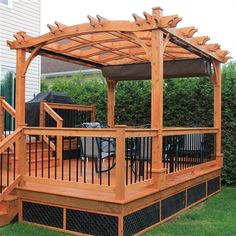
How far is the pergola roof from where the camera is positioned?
596 cm

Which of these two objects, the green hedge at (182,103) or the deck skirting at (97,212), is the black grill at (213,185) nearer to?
the green hedge at (182,103)

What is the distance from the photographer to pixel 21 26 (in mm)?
11742

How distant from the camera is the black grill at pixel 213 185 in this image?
28.0 feet

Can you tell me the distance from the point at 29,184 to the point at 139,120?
4.85 metres

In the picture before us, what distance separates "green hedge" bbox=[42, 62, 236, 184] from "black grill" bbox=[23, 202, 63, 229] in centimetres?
502

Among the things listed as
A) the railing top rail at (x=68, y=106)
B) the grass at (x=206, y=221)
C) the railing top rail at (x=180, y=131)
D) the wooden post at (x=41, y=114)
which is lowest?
the grass at (x=206, y=221)

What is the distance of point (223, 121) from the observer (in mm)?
9609

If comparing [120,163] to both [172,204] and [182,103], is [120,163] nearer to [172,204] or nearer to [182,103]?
[172,204]

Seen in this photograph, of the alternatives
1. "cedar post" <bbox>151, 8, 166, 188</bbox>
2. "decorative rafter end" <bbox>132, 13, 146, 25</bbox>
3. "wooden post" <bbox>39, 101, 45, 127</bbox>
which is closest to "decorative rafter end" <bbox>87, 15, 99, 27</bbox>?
"decorative rafter end" <bbox>132, 13, 146, 25</bbox>

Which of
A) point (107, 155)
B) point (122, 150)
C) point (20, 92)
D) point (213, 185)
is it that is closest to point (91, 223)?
point (122, 150)

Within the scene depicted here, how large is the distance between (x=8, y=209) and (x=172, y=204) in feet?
8.86

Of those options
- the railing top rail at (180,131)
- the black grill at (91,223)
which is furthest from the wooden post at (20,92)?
the railing top rail at (180,131)

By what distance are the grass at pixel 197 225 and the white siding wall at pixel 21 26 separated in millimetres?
6401

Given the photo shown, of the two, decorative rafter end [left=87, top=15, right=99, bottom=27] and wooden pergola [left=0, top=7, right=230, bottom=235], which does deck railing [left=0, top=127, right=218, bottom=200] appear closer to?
wooden pergola [left=0, top=7, right=230, bottom=235]
